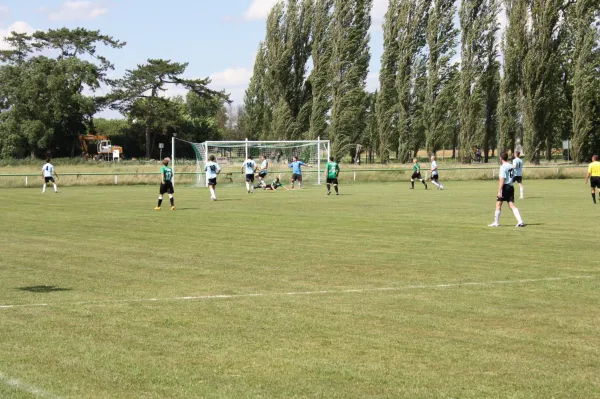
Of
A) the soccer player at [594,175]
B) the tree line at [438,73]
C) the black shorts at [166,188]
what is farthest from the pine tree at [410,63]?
the black shorts at [166,188]

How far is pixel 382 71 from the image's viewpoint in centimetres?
6800

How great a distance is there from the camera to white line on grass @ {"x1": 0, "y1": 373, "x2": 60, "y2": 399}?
578 centimetres

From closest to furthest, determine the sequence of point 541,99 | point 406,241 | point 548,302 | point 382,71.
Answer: point 548,302 < point 406,241 < point 541,99 < point 382,71

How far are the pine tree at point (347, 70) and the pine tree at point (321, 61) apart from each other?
1379mm

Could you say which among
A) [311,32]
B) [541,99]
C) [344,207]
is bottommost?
[344,207]

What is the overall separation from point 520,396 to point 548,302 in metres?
4.06

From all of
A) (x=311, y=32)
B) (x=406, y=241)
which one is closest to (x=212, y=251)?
(x=406, y=241)

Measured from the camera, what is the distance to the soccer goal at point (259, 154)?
5038cm

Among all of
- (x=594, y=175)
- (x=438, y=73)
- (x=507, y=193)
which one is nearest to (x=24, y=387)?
(x=507, y=193)

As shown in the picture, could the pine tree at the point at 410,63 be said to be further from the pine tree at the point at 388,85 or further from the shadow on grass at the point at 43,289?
the shadow on grass at the point at 43,289

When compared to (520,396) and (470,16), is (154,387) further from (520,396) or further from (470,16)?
(470,16)

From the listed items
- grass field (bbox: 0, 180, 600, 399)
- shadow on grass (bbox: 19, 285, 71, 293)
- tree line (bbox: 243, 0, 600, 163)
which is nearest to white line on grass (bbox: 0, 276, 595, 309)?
grass field (bbox: 0, 180, 600, 399)

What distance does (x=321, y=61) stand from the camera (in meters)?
69.2

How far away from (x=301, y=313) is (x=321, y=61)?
202ft
